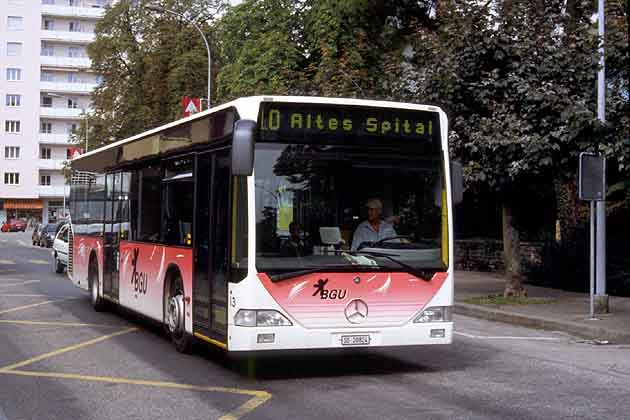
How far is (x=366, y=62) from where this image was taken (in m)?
29.0

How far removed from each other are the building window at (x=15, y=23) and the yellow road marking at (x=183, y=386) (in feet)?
301

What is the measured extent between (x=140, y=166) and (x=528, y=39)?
8361 millimetres

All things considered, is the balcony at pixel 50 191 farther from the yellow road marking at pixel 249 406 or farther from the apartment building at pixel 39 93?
the yellow road marking at pixel 249 406

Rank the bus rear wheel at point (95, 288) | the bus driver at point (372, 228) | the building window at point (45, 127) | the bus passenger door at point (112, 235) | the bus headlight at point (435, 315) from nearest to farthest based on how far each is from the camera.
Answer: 1. the bus driver at point (372, 228)
2. the bus headlight at point (435, 315)
3. the bus passenger door at point (112, 235)
4. the bus rear wheel at point (95, 288)
5. the building window at point (45, 127)

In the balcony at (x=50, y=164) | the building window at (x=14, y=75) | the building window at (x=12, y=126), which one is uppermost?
the building window at (x=14, y=75)

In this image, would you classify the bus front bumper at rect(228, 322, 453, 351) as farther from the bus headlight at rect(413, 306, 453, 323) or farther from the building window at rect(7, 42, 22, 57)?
the building window at rect(7, 42, 22, 57)

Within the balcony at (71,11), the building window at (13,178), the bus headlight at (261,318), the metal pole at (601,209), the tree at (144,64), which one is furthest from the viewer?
the balcony at (71,11)

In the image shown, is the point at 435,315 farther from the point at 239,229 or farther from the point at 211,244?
the point at 211,244

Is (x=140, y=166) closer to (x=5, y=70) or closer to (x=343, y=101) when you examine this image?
(x=343, y=101)

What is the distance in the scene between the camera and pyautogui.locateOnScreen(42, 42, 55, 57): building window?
322ft

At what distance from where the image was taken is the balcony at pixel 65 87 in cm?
9664

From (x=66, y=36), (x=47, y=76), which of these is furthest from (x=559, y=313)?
(x=66, y=36)

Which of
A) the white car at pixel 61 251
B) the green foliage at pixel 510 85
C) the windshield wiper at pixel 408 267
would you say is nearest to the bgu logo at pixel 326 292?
the windshield wiper at pixel 408 267

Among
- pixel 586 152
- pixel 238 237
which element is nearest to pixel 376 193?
pixel 238 237
